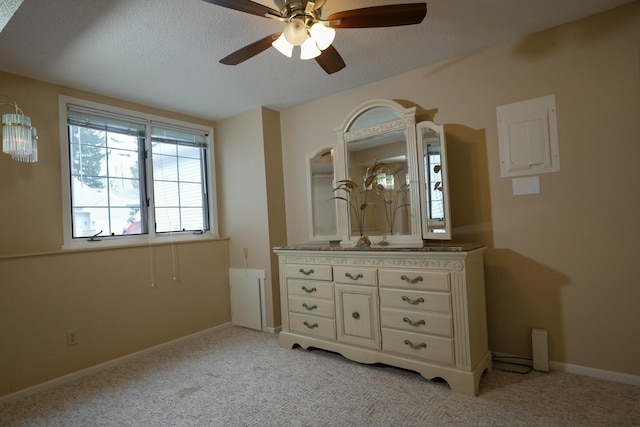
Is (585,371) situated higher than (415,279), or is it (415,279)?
(415,279)

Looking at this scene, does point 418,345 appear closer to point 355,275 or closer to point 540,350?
point 355,275

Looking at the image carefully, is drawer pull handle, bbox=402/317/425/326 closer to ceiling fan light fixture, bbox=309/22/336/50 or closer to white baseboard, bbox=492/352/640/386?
white baseboard, bbox=492/352/640/386

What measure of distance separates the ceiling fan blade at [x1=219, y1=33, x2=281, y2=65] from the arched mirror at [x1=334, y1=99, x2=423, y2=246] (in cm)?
120

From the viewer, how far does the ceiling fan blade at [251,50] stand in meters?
1.77

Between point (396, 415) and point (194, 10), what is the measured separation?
8.23 feet

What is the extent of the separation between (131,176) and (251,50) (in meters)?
1.99

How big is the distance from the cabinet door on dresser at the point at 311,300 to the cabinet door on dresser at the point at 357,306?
8cm

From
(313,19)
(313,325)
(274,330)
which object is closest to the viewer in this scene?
(313,19)

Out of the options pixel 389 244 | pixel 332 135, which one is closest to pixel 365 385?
pixel 389 244

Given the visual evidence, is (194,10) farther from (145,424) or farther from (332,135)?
(145,424)

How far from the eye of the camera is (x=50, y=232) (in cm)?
260

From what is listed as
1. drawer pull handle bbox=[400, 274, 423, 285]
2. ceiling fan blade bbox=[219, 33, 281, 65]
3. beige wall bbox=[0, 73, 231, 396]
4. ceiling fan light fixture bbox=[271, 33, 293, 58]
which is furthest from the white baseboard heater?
ceiling fan light fixture bbox=[271, 33, 293, 58]

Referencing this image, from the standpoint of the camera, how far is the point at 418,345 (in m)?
2.20

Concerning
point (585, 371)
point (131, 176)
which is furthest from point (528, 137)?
point (131, 176)
